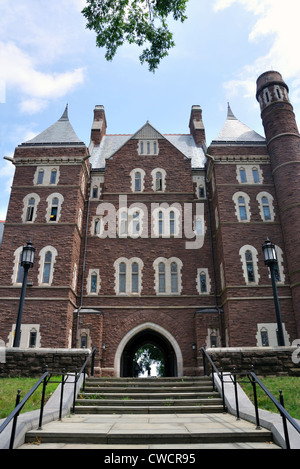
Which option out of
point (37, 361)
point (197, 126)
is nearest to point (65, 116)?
point (197, 126)

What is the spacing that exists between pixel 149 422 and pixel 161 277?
13023mm

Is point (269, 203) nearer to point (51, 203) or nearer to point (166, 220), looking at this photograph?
point (166, 220)

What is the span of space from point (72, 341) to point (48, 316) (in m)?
1.88

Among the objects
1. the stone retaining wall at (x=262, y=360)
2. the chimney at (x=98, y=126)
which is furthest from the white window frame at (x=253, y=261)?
the chimney at (x=98, y=126)

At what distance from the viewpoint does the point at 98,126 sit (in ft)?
89.8

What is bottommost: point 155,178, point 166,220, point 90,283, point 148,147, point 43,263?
point 90,283

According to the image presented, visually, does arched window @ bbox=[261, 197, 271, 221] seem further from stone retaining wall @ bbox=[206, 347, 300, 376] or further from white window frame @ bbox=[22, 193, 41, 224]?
white window frame @ bbox=[22, 193, 41, 224]

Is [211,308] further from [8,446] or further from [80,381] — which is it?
[8,446]

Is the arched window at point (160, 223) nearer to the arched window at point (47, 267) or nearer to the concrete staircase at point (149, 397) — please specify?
the arched window at point (47, 267)

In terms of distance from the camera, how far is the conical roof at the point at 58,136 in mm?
21672

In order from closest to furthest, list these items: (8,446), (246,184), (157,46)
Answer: (8,446), (157,46), (246,184)

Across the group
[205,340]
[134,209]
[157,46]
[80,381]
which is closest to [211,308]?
[205,340]

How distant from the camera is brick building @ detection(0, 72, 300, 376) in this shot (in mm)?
17406
